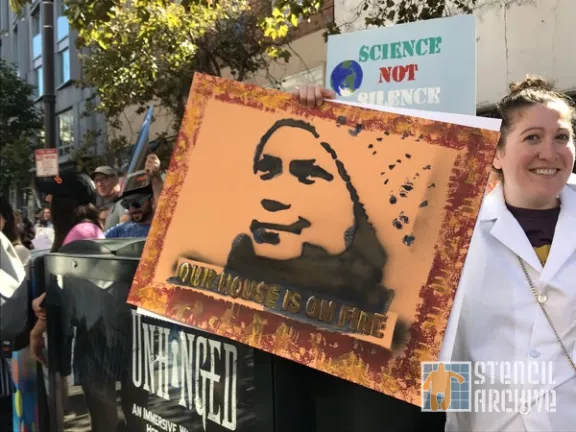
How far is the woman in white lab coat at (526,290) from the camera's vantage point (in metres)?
1.48

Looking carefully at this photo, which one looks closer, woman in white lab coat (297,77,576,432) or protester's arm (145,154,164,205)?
woman in white lab coat (297,77,576,432)

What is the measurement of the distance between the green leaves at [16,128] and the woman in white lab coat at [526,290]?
16.1m

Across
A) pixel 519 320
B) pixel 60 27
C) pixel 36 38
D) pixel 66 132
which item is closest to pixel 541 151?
pixel 519 320

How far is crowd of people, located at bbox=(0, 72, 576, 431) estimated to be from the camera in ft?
4.86

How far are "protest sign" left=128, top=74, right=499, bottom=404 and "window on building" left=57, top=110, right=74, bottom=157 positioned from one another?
1813 cm

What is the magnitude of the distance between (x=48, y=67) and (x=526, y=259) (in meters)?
8.06

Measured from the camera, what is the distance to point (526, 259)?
1.55 meters

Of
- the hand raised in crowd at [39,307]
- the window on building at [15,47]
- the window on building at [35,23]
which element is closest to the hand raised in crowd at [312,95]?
the hand raised in crowd at [39,307]

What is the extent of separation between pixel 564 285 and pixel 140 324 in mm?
1275

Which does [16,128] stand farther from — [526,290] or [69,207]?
[526,290]


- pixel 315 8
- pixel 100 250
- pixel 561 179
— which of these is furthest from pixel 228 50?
pixel 561 179

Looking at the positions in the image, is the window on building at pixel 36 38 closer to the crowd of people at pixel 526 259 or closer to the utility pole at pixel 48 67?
the utility pole at pixel 48 67

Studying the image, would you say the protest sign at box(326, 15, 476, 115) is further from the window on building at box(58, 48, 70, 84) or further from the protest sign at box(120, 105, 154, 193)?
the window on building at box(58, 48, 70, 84)

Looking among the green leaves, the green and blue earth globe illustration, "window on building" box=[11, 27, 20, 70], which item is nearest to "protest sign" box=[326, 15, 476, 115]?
the green and blue earth globe illustration
